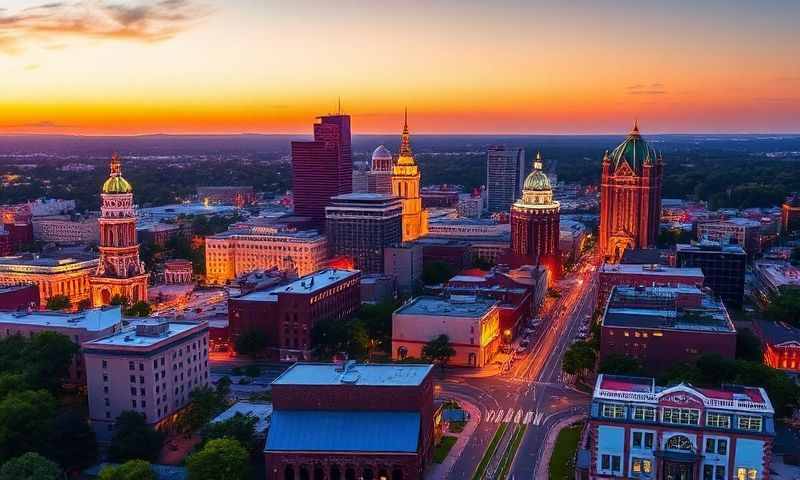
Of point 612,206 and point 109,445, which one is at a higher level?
point 612,206

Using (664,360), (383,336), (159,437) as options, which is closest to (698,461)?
(664,360)

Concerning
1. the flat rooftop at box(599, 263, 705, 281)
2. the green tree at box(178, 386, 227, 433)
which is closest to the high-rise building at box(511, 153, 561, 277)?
the flat rooftop at box(599, 263, 705, 281)

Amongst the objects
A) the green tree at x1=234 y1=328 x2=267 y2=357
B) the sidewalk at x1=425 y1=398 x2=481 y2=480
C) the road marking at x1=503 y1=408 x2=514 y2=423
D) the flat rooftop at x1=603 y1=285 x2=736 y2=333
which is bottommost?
the road marking at x1=503 y1=408 x2=514 y2=423

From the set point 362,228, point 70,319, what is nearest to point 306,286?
point 70,319

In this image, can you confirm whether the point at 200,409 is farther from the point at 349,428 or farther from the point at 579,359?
the point at 579,359

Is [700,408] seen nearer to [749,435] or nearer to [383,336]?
[749,435]

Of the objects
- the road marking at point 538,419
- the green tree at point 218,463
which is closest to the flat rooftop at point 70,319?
the green tree at point 218,463

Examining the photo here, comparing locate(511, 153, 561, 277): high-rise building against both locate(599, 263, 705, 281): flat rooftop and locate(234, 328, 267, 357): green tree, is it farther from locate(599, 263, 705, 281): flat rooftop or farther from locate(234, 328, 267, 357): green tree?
locate(234, 328, 267, 357): green tree
